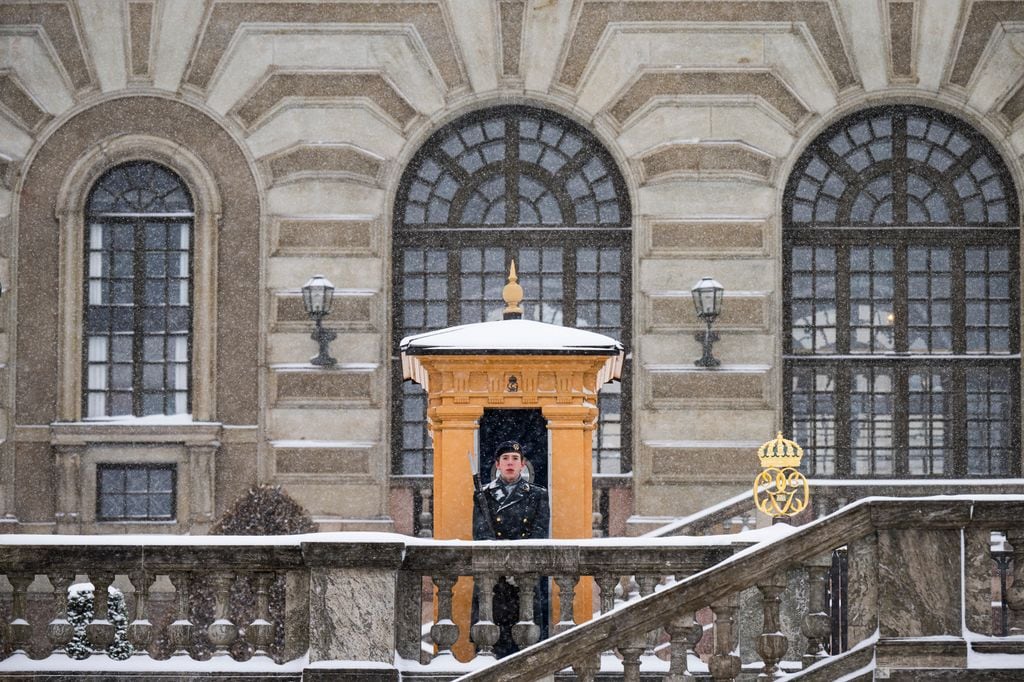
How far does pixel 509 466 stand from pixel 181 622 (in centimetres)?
281

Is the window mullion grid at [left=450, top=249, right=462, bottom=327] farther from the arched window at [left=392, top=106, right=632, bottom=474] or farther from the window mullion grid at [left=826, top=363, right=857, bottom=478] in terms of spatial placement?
the window mullion grid at [left=826, top=363, right=857, bottom=478]

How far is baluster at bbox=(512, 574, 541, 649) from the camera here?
938 cm

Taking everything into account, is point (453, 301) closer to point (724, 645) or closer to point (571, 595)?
point (571, 595)

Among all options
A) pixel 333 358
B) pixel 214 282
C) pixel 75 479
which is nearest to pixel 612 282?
pixel 333 358

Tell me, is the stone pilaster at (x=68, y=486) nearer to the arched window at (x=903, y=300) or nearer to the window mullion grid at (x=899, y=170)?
the arched window at (x=903, y=300)

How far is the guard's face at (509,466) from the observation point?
37.2ft

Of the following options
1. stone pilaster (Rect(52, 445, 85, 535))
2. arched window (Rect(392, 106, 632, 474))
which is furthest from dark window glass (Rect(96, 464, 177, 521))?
arched window (Rect(392, 106, 632, 474))

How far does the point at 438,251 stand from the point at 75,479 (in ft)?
17.7

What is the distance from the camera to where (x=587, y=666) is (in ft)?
29.4

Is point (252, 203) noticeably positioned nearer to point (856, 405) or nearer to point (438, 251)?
point (438, 251)

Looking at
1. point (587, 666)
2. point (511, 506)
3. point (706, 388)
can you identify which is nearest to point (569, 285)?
point (706, 388)

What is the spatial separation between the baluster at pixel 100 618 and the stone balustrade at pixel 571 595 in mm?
11

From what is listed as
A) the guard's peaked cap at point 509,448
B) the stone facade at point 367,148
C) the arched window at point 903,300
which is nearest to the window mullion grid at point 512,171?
the stone facade at point 367,148

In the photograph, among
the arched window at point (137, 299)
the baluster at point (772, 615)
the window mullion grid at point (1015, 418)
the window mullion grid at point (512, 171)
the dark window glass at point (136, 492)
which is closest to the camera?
the baluster at point (772, 615)
